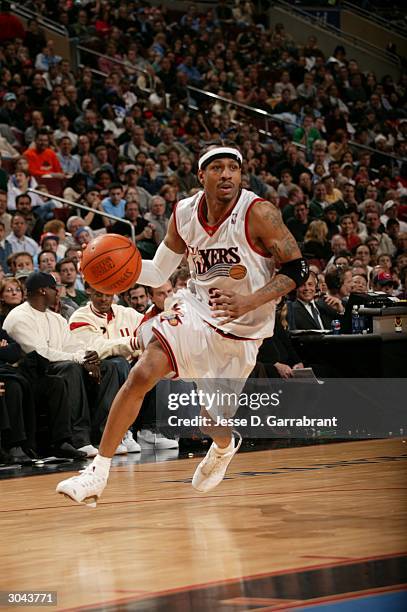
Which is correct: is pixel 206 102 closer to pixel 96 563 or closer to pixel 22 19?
pixel 22 19

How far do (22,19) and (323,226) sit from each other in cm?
693

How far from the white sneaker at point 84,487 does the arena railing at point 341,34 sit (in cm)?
1928

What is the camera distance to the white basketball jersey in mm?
5422

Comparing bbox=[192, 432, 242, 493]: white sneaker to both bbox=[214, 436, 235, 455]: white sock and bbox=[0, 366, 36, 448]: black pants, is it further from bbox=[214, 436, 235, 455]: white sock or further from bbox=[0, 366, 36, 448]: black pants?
bbox=[0, 366, 36, 448]: black pants

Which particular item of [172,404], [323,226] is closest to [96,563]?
[172,404]

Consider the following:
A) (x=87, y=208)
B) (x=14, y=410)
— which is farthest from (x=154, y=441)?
(x=87, y=208)

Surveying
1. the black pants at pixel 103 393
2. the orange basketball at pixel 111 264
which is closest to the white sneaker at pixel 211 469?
the orange basketball at pixel 111 264

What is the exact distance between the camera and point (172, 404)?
9117mm

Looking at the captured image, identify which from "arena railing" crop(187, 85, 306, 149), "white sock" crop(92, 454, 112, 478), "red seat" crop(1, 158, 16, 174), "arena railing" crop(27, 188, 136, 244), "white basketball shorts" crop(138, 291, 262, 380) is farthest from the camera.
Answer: "arena railing" crop(187, 85, 306, 149)

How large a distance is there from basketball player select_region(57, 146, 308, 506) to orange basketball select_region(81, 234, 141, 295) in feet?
0.87

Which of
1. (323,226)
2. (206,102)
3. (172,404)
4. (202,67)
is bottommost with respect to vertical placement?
(172,404)

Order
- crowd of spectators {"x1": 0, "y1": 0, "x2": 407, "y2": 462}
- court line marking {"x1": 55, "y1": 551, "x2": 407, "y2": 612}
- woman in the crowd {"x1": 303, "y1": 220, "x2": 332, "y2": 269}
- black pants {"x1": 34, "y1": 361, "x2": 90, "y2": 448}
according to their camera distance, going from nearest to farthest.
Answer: court line marking {"x1": 55, "y1": 551, "x2": 407, "y2": 612}
black pants {"x1": 34, "y1": 361, "x2": 90, "y2": 448}
crowd of spectators {"x1": 0, "y1": 0, "x2": 407, "y2": 462}
woman in the crowd {"x1": 303, "y1": 220, "x2": 332, "y2": 269}

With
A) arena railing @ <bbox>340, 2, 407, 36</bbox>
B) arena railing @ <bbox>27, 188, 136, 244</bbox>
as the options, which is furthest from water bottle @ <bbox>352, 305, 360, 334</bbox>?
arena railing @ <bbox>340, 2, 407, 36</bbox>

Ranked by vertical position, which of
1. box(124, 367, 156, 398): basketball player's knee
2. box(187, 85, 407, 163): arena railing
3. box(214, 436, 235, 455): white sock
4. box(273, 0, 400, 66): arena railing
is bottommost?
box(214, 436, 235, 455): white sock
